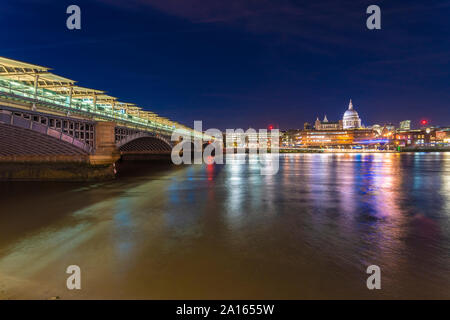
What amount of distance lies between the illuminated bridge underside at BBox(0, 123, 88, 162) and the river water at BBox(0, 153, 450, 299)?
7.07 metres

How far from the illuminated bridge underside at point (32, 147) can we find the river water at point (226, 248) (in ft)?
23.2

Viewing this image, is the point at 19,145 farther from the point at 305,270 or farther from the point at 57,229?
the point at 305,270

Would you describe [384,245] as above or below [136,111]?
below

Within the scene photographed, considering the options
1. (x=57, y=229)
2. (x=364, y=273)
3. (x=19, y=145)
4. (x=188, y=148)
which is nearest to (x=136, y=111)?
(x=19, y=145)

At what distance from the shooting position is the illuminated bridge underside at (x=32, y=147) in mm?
19719

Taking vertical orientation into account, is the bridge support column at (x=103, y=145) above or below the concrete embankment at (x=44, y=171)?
above

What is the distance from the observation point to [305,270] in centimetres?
635

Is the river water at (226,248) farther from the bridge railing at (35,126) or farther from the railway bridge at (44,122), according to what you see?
the railway bridge at (44,122)

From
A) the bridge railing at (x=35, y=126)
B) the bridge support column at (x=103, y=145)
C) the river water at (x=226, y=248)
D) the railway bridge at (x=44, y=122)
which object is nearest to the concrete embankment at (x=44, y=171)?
the railway bridge at (x=44, y=122)

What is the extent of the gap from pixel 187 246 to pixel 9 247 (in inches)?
223

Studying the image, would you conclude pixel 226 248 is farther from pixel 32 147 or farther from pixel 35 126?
pixel 32 147

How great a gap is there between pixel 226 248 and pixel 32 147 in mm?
23632

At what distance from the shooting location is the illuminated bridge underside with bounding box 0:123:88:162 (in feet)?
64.7
